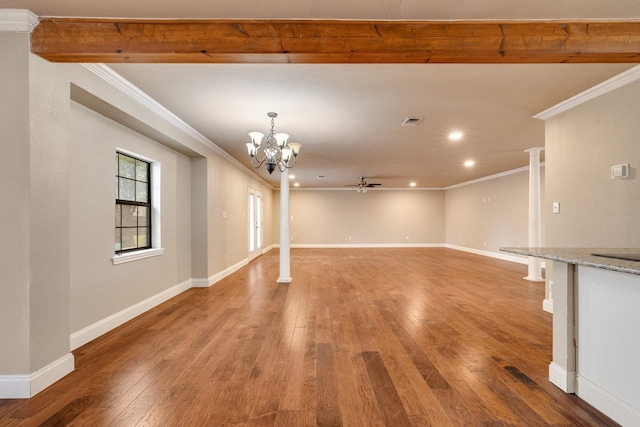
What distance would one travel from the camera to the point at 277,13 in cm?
197

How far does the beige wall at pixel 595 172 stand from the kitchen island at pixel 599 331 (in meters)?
1.32

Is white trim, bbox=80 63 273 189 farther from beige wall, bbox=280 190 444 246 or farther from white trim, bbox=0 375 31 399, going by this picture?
beige wall, bbox=280 190 444 246

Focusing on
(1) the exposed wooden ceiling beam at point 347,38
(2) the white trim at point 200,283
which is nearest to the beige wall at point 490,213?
(1) the exposed wooden ceiling beam at point 347,38

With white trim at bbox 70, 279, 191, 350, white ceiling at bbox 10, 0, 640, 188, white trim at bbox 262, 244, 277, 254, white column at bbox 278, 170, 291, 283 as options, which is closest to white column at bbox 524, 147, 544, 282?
white ceiling at bbox 10, 0, 640, 188

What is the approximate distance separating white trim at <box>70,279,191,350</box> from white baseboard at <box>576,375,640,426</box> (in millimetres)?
3996

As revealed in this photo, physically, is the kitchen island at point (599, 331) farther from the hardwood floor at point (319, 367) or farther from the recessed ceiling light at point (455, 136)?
the recessed ceiling light at point (455, 136)

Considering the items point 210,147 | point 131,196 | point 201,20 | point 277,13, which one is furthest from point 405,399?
point 210,147

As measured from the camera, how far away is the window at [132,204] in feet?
11.9

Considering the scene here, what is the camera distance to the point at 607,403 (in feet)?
6.00

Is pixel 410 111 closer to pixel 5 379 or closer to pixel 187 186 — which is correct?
pixel 187 186

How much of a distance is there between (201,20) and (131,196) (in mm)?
2667

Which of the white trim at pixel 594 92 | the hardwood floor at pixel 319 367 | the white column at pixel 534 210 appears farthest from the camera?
the white column at pixel 534 210

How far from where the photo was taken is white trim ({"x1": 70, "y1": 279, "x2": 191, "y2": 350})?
2.84 m

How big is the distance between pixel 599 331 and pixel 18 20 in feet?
13.9
